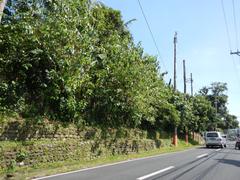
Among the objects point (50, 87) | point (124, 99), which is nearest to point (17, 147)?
point (50, 87)

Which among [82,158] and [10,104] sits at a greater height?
[10,104]

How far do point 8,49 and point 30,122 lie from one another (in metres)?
3.22

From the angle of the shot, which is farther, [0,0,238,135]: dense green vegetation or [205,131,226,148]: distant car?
[205,131,226,148]: distant car

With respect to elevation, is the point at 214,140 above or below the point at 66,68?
below

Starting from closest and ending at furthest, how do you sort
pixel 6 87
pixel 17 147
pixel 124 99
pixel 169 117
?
pixel 17 147
pixel 6 87
pixel 124 99
pixel 169 117

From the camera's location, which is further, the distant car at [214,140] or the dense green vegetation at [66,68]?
the distant car at [214,140]

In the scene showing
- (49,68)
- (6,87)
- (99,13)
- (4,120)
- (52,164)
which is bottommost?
(52,164)

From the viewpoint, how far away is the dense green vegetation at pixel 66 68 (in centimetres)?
1551

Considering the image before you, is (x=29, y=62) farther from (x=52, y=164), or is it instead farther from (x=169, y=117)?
(x=169, y=117)

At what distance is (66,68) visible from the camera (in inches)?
658

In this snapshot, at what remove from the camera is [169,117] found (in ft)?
121

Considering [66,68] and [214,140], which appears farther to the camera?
[214,140]

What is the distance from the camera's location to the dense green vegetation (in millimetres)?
15514

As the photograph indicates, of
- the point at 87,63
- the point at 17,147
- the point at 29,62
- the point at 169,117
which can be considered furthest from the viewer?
the point at 169,117
